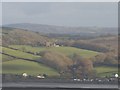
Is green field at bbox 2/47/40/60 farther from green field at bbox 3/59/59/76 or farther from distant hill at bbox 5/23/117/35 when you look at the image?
distant hill at bbox 5/23/117/35

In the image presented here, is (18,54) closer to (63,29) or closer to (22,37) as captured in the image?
(22,37)

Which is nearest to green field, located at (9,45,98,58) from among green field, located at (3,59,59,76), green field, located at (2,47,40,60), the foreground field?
the foreground field

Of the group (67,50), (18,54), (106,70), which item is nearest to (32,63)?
(18,54)

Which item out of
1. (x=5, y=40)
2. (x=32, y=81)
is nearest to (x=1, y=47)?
(x=5, y=40)

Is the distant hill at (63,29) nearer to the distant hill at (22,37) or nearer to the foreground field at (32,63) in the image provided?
the distant hill at (22,37)

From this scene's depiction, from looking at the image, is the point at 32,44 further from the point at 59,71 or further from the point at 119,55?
the point at 119,55

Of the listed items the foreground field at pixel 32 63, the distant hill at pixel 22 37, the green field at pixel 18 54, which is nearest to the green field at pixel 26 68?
the foreground field at pixel 32 63
